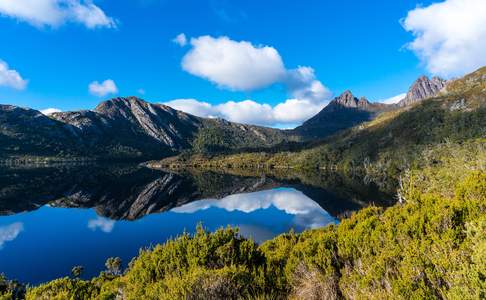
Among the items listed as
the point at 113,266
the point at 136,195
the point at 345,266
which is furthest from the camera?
the point at 136,195

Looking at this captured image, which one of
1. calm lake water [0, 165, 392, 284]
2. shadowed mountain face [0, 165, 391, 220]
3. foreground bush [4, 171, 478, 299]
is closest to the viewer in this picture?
foreground bush [4, 171, 478, 299]

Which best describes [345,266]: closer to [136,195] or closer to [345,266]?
[345,266]

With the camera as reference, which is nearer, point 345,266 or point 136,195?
point 345,266

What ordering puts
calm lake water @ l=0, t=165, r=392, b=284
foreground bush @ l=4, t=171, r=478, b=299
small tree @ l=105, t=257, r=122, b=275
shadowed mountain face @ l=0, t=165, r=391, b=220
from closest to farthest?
1. foreground bush @ l=4, t=171, r=478, b=299
2. small tree @ l=105, t=257, r=122, b=275
3. calm lake water @ l=0, t=165, r=392, b=284
4. shadowed mountain face @ l=0, t=165, r=391, b=220

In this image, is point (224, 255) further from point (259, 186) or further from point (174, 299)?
point (259, 186)

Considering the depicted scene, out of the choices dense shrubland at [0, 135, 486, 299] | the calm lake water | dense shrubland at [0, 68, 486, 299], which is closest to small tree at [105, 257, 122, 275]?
the calm lake water

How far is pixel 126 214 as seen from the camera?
104125 mm

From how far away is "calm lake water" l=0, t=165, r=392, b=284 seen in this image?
64.4 m

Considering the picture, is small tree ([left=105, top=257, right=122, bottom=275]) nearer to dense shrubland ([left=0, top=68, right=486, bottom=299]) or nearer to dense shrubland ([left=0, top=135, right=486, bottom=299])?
dense shrubland ([left=0, top=68, right=486, bottom=299])

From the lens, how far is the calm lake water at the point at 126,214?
6438 cm

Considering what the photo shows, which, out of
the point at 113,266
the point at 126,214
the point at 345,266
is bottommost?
the point at 126,214

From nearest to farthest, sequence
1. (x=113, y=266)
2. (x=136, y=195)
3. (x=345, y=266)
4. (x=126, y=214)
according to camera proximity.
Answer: (x=345, y=266), (x=113, y=266), (x=126, y=214), (x=136, y=195)

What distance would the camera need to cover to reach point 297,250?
16.8 meters

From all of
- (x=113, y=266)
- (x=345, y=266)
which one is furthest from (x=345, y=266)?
(x=113, y=266)
